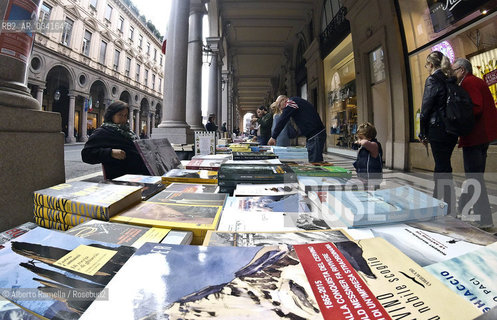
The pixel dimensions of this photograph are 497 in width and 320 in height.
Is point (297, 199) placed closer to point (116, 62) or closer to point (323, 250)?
point (323, 250)

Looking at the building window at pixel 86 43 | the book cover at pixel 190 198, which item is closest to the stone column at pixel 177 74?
the book cover at pixel 190 198

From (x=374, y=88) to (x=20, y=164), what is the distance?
308 inches

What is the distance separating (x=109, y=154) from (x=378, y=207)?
2103 mm

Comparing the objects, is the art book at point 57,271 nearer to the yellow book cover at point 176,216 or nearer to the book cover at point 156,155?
the yellow book cover at point 176,216

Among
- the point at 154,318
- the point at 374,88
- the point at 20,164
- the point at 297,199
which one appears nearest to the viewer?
the point at 154,318

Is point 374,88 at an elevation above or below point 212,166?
above

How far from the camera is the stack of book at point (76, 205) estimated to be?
73 centimetres

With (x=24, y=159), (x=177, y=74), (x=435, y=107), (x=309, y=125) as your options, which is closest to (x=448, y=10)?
(x=435, y=107)

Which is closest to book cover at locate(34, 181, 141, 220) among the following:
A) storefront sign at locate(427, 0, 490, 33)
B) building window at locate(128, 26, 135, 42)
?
storefront sign at locate(427, 0, 490, 33)

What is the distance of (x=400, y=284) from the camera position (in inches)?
17.6

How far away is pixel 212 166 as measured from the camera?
1631 millimetres

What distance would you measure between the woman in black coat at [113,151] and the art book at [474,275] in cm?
196

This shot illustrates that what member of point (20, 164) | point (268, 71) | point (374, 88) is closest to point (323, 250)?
point (20, 164)

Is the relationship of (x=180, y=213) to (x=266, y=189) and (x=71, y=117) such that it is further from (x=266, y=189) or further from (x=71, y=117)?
(x=71, y=117)
